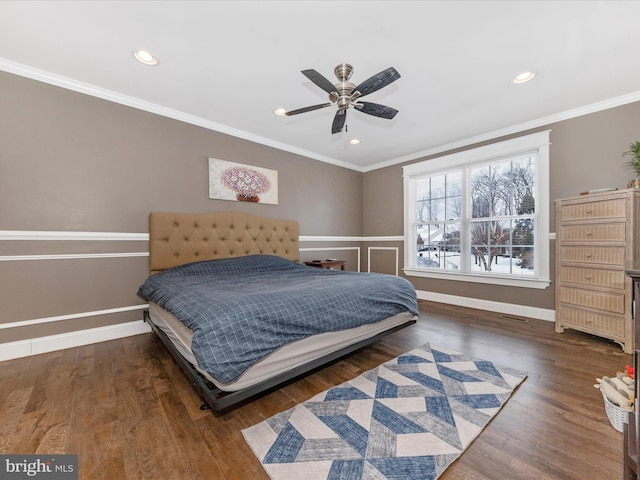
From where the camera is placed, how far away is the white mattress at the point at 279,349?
153cm

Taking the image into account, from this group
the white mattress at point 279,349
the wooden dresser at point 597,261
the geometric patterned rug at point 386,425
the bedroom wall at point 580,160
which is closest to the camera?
the geometric patterned rug at point 386,425

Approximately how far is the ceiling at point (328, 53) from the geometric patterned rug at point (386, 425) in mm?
2539

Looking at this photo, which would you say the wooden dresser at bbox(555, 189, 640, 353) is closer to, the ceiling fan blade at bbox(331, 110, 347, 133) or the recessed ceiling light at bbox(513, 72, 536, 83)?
the recessed ceiling light at bbox(513, 72, 536, 83)

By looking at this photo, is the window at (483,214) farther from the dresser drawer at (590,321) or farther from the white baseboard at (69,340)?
the white baseboard at (69,340)

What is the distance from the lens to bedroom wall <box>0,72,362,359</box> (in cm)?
230

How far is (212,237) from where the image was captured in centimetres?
333

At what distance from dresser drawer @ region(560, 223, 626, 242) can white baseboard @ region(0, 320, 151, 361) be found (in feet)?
15.5

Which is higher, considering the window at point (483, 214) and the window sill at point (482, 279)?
the window at point (483, 214)

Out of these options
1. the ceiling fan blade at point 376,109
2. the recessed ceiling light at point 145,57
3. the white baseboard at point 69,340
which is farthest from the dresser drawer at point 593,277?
the white baseboard at point 69,340

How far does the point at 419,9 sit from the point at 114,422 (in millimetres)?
3119

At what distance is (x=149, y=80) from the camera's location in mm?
2514

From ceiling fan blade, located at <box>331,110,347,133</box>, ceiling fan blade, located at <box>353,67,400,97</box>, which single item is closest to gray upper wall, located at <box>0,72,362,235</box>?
ceiling fan blade, located at <box>331,110,347,133</box>

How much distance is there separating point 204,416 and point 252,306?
700 millimetres

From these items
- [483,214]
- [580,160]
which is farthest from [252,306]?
[580,160]
